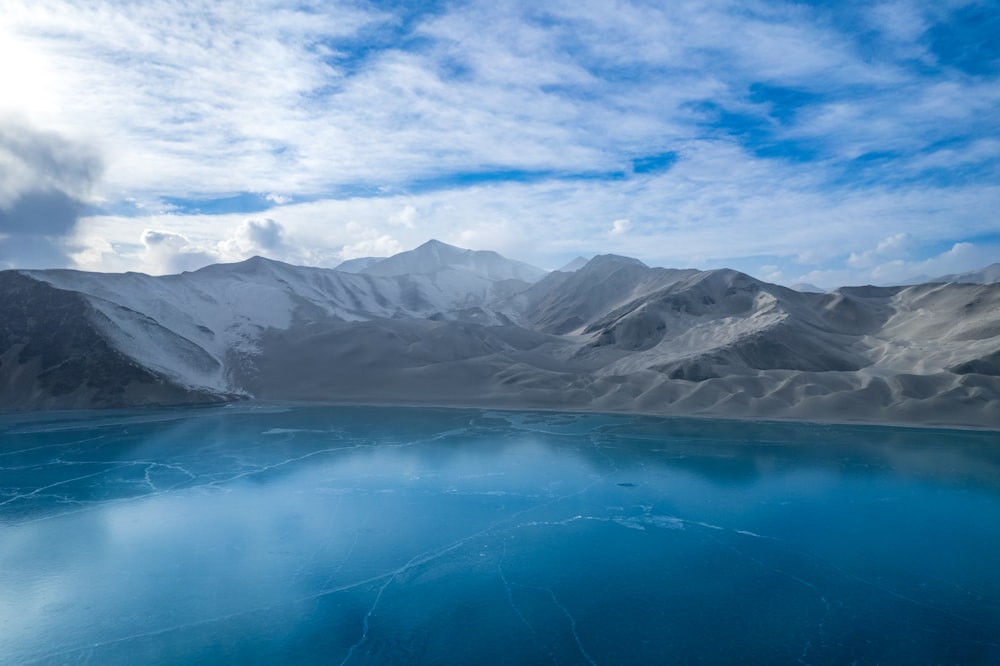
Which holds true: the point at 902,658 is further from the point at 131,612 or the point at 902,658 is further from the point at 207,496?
the point at 207,496

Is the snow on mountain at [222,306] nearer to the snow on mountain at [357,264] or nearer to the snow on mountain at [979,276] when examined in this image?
the snow on mountain at [357,264]

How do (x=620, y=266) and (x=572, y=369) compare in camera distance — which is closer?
(x=572, y=369)

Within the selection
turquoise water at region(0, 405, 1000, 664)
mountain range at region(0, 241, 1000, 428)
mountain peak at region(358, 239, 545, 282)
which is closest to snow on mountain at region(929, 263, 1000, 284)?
mountain range at region(0, 241, 1000, 428)

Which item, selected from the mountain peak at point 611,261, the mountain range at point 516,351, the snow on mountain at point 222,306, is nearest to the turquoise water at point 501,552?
the mountain range at point 516,351

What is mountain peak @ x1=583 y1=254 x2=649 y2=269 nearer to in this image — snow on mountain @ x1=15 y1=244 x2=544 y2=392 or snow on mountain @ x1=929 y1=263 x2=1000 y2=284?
snow on mountain @ x1=15 y1=244 x2=544 y2=392

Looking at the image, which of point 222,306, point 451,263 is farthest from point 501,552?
point 451,263

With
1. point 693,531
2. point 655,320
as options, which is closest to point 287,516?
point 693,531
